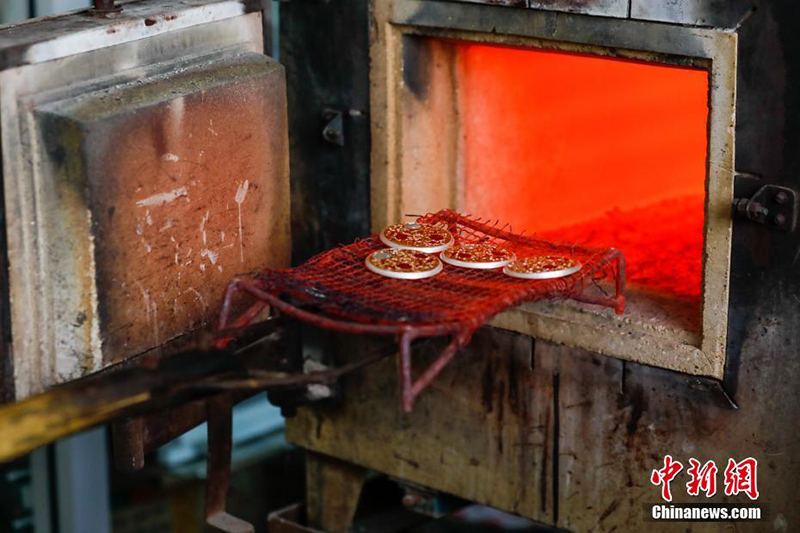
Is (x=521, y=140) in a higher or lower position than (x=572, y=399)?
higher

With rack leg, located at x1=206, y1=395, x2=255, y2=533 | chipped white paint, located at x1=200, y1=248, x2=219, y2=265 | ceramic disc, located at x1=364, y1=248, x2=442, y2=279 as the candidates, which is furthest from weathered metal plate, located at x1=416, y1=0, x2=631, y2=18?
rack leg, located at x1=206, y1=395, x2=255, y2=533

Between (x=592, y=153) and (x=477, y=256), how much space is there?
67.9 inches

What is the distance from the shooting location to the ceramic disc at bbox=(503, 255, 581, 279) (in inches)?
152

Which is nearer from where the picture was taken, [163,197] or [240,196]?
[163,197]

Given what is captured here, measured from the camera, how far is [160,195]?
3910 mm

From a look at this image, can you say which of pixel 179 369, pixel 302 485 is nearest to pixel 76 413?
pixel 179 369

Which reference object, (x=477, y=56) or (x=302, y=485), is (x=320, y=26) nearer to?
(x=477, y=56)

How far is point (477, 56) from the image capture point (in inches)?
196

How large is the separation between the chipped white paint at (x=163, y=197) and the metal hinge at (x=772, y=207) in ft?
5.97

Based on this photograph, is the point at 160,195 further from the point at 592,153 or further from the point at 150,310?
the point at 592,153

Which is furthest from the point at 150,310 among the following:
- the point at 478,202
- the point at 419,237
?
the point at 478,202

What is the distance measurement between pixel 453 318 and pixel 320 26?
1.85 m
